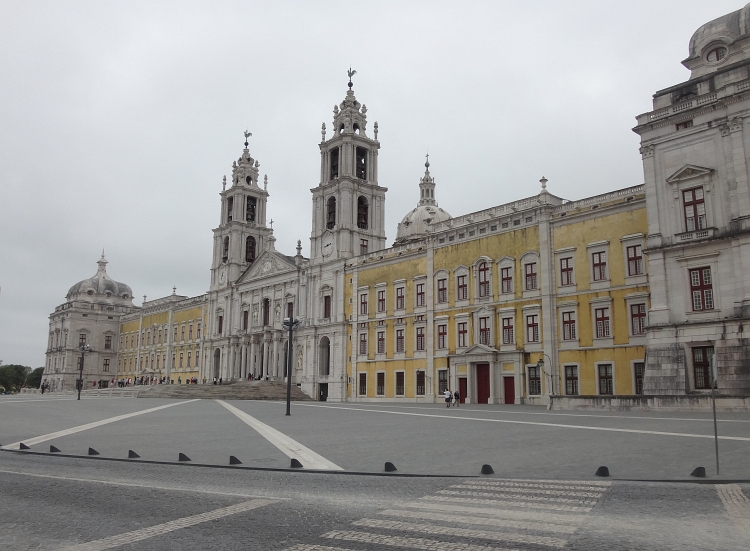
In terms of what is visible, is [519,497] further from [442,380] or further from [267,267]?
[267,267]

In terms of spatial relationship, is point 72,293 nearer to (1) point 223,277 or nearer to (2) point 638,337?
(1) point 223,277

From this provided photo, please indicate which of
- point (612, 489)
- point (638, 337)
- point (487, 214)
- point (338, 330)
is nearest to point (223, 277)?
point (338, 330)

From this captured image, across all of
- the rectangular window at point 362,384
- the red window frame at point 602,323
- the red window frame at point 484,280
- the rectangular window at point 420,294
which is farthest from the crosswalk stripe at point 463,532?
the rectangular window at point 362,384

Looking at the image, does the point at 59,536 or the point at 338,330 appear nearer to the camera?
the point at 59,536

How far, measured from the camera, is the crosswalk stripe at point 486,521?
25.9 feet

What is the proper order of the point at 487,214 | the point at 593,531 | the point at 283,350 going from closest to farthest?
the point at 593,531
the point at 487,214
the point at 283,350

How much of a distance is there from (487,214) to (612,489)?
124 ft

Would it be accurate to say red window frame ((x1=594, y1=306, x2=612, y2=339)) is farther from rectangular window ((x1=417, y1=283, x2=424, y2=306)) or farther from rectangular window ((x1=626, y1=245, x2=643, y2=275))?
rectangular window ((x1=417, y1=283, x2=424, y2=306))

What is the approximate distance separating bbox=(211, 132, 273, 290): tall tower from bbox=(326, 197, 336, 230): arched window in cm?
1550

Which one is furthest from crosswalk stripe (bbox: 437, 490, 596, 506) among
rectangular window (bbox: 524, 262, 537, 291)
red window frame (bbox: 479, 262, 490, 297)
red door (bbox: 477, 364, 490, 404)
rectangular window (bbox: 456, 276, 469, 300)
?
rectangular window (bbox: 456, 276, 469, 300)

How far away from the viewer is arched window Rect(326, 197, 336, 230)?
6444 cm

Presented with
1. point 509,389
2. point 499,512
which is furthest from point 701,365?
point 499,512

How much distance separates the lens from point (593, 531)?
25.3 feet

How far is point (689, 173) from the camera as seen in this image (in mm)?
32219
